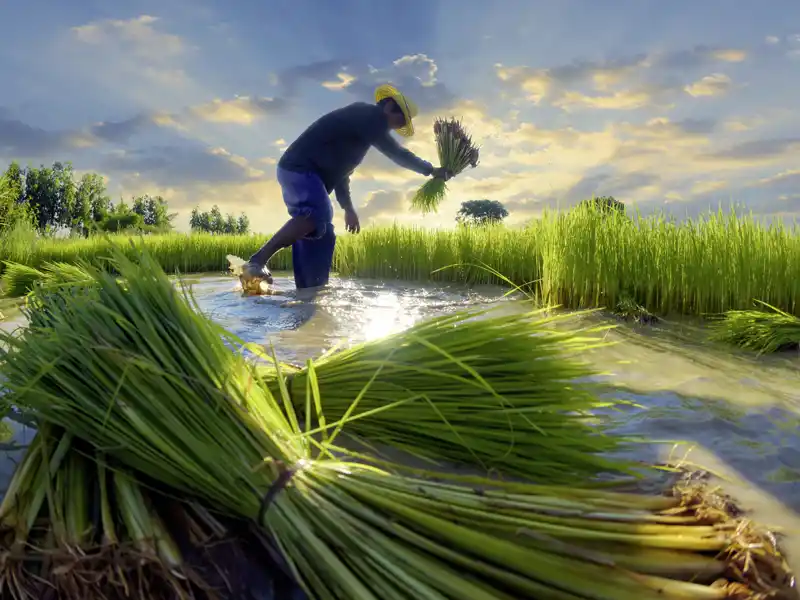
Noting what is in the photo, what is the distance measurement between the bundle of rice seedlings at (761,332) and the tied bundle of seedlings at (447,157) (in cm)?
317

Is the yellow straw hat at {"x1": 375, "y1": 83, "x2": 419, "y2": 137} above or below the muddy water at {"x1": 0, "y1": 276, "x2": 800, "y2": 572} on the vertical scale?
above

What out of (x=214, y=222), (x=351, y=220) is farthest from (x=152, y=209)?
(x=351, y=220)

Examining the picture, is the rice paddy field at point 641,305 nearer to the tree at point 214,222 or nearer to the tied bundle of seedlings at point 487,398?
the tied bundle of seedlings at point 487,398

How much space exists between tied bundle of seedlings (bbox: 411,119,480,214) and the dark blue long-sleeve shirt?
10.6 inches

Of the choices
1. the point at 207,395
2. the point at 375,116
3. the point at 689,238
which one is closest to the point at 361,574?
the point at 207,395

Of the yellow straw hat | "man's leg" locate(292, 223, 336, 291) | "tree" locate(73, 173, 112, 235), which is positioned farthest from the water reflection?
"tree" locate(73, 173, 112, 235)

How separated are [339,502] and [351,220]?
507 cm

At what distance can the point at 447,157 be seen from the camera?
5820mm

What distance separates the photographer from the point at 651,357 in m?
2.83

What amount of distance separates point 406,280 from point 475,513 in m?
5.98

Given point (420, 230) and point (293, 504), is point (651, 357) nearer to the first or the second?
point (293, 504)

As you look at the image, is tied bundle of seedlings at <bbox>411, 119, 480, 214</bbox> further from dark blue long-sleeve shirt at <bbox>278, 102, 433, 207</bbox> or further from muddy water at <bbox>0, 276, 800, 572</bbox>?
muddy water at <bbox>0, 276, 800, 572</bbox>

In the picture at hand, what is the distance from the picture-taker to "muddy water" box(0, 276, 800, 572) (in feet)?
5.04

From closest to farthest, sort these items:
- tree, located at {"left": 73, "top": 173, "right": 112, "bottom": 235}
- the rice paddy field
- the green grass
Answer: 1. the rice paddy field
2. the green grass
3. tree, located at {"left": 73, "top": 173, "right": 112, "bottom": 235}
